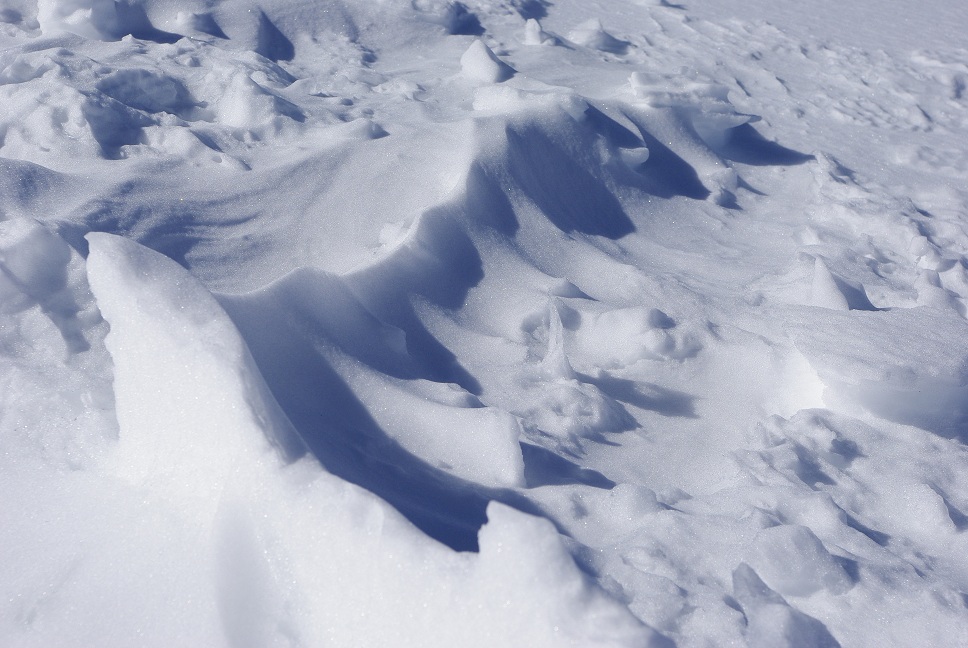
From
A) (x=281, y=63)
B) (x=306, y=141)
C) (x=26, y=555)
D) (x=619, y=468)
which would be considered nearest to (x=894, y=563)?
(x=619, y=468)

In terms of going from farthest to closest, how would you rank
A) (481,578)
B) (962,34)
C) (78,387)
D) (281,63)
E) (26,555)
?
1. (962,34)
2. (281,63)
3. (78,387)
4. (26,555)
5. (481,578)

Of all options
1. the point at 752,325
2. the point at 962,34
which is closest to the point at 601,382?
the point at 752,325

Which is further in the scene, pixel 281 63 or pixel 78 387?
pixel 281 63

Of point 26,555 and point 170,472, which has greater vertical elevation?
point 170,472

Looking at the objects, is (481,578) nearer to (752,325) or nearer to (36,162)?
(752,325)

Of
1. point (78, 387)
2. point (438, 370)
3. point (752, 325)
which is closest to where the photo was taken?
point (78, 387)

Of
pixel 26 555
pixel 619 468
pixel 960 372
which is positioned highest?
pixel 960 372

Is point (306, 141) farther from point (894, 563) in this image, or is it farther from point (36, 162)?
point (894, 563)
